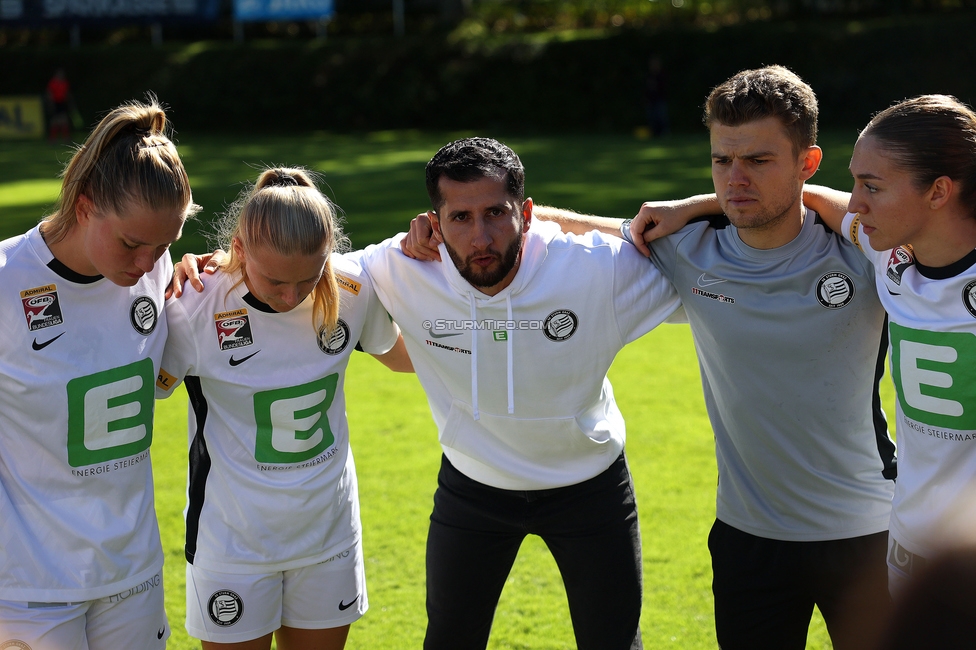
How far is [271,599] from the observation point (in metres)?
3.39

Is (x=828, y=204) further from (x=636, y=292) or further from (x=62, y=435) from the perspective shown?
(x=62, y=435)

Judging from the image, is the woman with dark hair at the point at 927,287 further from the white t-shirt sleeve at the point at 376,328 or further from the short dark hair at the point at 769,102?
the white t-shirt sleeve at the point at 376,328

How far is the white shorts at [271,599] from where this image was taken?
3.33 m

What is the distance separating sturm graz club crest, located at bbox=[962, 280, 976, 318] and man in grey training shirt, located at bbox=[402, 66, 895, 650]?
463mm

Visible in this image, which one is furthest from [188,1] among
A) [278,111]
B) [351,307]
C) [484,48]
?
[351,307]

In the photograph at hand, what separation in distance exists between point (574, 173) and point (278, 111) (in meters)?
16.8

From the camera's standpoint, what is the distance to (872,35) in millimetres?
28141

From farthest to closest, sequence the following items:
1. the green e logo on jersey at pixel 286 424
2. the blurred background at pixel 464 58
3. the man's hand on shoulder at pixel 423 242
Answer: the blurred background at pixel 464 58 < the man's hand on shoulder at pixel 423 242 < the green e logo on jersey at pixel 286 424

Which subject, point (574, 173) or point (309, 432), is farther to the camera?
point (574, 173)

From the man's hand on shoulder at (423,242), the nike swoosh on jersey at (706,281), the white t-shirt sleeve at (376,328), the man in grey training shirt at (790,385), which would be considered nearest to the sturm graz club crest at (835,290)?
the man in grey training shirt at (790,385)

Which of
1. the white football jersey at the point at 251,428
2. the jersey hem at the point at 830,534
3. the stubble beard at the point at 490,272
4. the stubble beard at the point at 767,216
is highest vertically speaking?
the stubble beard at the point at 767,216

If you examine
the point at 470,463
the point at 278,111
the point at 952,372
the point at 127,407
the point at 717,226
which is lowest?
the point at 278,111

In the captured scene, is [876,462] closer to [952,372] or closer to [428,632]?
[952,372]

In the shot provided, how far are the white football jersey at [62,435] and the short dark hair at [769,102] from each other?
6.94 ft
